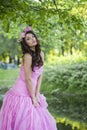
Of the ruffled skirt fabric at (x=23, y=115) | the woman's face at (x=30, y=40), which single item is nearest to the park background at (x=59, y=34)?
the woman's face at (x=30, y=40)

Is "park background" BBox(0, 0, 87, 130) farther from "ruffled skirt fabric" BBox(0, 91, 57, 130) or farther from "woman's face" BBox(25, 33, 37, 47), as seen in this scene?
"ruffled skirt fabric" BBox(0, 91, 57, 130)

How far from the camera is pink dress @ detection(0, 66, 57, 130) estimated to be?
5.81 m

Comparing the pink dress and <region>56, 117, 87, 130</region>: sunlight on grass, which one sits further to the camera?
<region>56, 117, 87, 130</region>: sunlight on grass

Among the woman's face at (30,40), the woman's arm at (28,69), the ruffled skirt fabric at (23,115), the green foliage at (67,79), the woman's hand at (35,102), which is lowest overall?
the green foliage at (67,79)

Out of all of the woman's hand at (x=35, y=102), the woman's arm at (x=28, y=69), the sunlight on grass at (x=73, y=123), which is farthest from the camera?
the sunlight on grass at (x=73, y=123)

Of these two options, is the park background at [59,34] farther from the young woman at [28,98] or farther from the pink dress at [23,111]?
the pink dress at [23,111]

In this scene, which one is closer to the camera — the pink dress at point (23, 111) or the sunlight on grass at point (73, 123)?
the pink dress at point (23, 111)

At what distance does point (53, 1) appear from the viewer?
281 inches

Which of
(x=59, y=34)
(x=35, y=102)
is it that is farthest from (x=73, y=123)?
(x=35, y=102)

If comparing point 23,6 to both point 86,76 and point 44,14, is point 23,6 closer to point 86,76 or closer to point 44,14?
point 44,14

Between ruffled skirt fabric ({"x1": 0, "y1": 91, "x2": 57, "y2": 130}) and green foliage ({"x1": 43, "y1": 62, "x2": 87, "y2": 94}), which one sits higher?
ruffled skirt fabric ({"x1": 0, "y1": 91, "x2": 57, "y2": 130})

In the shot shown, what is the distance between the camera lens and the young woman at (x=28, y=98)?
577 cm

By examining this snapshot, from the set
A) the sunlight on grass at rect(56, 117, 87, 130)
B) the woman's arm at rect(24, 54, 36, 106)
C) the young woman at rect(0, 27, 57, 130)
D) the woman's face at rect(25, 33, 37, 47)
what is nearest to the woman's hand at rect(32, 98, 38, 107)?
the young woman at rect(0, 27, 57, 130)

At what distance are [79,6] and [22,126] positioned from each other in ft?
7.89
